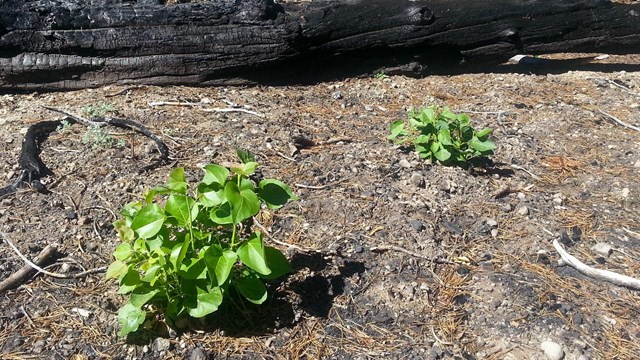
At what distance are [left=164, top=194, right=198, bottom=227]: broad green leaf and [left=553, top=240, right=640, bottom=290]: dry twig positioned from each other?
171 cm

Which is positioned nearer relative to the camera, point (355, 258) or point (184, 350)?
point (184, 350)

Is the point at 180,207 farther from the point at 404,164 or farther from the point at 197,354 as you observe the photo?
the point at 404,164

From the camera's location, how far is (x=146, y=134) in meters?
3.98

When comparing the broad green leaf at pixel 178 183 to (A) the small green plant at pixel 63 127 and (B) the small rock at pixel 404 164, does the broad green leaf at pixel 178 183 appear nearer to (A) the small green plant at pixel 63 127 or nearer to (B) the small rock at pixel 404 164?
(B) the small rock at pixel 404 164

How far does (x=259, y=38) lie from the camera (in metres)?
5.02

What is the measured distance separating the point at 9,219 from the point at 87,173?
50cm

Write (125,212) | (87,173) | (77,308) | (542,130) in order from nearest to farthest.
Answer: (125,212) → (77,308) → (87,173) → (542,130)

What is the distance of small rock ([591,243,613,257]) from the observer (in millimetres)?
3209

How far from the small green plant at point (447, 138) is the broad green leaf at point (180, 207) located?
172cm

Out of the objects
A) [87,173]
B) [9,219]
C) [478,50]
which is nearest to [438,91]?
[478,50]

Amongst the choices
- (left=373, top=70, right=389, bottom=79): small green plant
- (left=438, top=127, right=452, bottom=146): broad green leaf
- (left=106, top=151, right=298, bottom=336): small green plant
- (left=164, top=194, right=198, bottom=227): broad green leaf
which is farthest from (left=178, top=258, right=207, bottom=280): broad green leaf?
(left=373, top=70, right=389, bottom=79): small green plant

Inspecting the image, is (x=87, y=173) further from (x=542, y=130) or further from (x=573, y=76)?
(x=573, y=76)

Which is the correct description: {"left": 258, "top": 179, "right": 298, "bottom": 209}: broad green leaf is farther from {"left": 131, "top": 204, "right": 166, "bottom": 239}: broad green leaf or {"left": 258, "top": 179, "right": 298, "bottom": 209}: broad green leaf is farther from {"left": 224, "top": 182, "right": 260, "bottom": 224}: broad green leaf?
{"left": 131, "top": 204, "right": 166, "bottom": 239}: broad green leaf

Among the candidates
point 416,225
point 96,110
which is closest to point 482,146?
point 416,225
